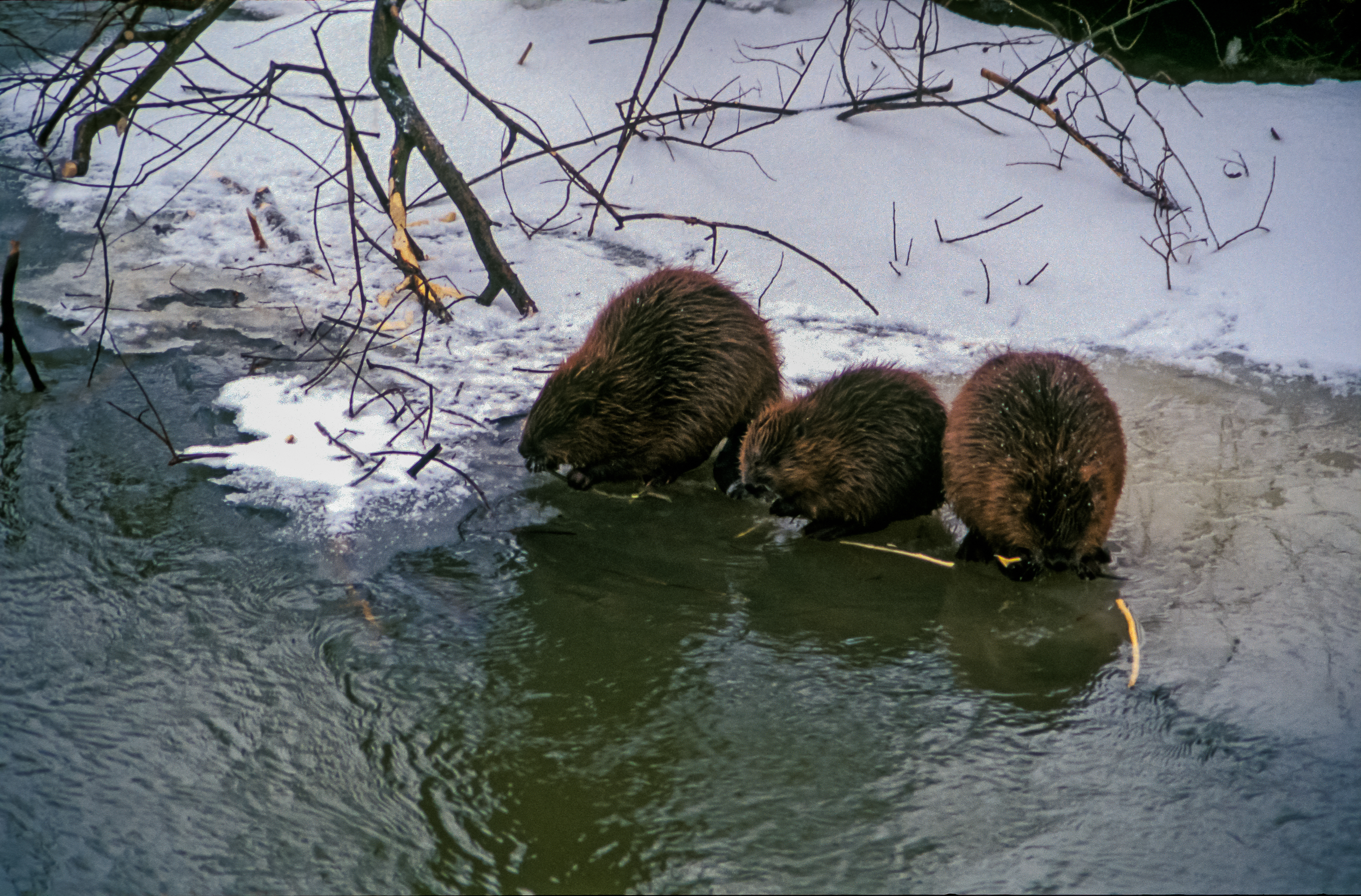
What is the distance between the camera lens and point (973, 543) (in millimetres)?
3299

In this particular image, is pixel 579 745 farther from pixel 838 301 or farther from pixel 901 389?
pixel 838 301

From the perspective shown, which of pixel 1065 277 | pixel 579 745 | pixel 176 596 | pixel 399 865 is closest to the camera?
pixel 399 865

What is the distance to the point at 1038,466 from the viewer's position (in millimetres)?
2982

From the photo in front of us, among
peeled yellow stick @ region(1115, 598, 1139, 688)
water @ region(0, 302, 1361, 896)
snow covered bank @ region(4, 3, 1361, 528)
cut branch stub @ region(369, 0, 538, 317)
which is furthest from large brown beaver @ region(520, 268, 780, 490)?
peeled yellow stick @ region(1115, 598, 1139, 688)

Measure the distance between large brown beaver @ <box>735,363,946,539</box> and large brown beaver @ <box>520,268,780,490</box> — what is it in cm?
34

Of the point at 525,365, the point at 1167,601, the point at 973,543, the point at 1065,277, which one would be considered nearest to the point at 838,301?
the point at 1065,277

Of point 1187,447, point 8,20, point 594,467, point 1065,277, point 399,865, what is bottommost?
point 399,865

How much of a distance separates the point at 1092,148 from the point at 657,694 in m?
3.95

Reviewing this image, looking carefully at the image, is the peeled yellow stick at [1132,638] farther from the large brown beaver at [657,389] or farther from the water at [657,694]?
the large brown beaver at [657,389]

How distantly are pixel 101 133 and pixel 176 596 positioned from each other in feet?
16.6

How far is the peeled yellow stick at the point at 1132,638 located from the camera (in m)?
2.75

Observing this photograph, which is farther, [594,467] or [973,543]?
[594,467]

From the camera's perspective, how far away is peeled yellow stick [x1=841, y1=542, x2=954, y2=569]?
3328mm

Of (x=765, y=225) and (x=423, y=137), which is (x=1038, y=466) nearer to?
(x=765, y=225)
